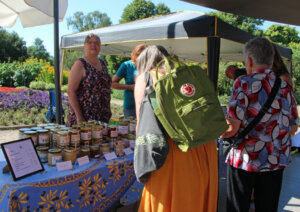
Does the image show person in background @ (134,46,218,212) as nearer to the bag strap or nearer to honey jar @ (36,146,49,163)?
the bag strap

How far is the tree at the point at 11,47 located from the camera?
103 ft

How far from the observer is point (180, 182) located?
1.17m

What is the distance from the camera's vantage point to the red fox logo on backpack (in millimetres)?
1127

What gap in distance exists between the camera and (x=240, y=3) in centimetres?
326

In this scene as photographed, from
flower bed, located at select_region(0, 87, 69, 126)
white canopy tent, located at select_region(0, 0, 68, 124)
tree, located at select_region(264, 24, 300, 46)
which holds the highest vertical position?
tree, located at select_region(264, 24, 300, 46)

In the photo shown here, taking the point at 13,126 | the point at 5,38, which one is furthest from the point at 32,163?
the point at 5,38

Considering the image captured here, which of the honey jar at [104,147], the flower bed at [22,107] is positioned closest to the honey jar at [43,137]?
the honey jar at [104,147]

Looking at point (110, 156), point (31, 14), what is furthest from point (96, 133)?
point (31, 14)

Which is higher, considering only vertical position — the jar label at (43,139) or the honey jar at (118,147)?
the jar label at (43,139)

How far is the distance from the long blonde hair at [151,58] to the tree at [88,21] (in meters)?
46.2

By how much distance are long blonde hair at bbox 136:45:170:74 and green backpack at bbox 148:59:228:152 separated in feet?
0.38

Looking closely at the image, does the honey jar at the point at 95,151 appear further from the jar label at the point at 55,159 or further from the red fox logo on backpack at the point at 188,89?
the red fox logo on backpack at the point at 188,89

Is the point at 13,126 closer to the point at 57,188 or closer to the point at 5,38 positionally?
the point at 57,188

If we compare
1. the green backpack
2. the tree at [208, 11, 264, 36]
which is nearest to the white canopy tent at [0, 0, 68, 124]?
the green backpack
